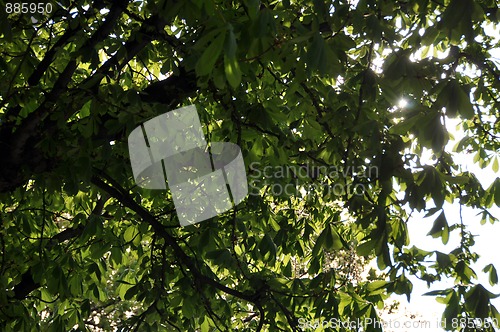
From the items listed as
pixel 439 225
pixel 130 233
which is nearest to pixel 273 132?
pixel 439 225

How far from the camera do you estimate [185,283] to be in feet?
13.6

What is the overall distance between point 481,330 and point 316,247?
0.97 meters

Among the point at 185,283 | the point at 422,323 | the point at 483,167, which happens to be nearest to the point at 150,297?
the point at 185,283

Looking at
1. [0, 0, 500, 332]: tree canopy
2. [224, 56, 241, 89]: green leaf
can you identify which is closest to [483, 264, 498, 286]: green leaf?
[0, 0, 500, 332]: tree canopy

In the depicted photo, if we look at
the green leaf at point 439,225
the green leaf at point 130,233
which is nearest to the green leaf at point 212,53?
the green leaf at point 439,225

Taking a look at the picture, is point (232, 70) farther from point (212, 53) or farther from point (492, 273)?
point (492, 273)

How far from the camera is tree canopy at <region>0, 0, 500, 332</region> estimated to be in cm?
257

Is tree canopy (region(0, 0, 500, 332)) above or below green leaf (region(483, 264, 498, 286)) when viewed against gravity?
above

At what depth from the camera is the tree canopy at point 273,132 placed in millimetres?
2570

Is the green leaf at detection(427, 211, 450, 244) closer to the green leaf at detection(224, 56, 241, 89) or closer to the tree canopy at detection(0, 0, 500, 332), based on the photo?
the tree canopy at detection(0, 0, 500, 332)

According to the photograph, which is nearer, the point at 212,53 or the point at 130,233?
the point at 212,53

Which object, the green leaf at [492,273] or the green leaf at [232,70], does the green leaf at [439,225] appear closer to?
the green leaf at [492,273]

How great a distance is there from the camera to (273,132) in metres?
3.81

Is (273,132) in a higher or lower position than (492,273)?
higher
